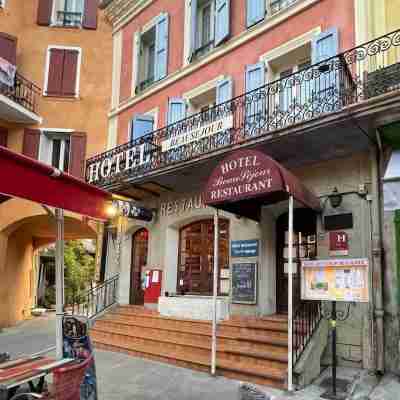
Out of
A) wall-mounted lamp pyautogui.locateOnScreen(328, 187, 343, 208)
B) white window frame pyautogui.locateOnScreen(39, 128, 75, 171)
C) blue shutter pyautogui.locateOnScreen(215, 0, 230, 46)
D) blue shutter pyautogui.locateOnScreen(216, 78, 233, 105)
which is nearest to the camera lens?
wall-mounted lamp pyautogui.locateOnScreen(328, 187, 343, 208)

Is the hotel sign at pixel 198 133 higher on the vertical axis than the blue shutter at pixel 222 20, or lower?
lower

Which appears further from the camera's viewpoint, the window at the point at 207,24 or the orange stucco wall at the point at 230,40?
the window at the point at 207,24

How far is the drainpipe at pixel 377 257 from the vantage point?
7.07 m

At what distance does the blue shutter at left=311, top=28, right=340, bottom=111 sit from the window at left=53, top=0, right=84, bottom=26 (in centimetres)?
1046

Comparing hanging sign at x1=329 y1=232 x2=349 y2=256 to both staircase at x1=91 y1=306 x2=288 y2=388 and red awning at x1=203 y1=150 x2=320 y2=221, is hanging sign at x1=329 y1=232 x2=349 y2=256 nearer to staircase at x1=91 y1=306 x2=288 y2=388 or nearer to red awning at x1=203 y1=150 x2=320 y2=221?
red awning at x1=203 y1=150 x2=320 y2=221

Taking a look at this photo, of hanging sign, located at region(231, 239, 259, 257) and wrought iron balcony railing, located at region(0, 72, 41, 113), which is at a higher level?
wrought iron balcony railing, located at region(0, 72, 41, 113)

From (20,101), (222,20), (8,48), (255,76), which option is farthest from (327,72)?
(8,48)

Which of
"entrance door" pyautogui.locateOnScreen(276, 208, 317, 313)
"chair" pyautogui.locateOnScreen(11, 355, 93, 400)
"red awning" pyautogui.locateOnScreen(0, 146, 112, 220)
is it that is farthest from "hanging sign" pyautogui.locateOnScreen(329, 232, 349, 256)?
"chair" pyautogui.locateOnScreen(11, 355, 93, 400)

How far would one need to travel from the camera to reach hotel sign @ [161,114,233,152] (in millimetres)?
9537

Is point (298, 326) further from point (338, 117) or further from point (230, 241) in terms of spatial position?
point (338, 117)

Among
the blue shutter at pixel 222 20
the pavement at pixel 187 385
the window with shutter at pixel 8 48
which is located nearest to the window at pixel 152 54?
the blue shutter at pixel 222 20

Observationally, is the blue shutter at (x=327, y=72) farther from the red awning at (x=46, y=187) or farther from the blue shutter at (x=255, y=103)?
the red awning at (x=46, y=187)

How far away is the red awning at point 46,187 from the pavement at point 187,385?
2795mm

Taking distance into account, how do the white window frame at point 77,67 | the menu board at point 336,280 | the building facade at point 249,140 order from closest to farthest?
the menu board at point 336,280, the building facade at point 249,140, the white window frame at point 77,67
